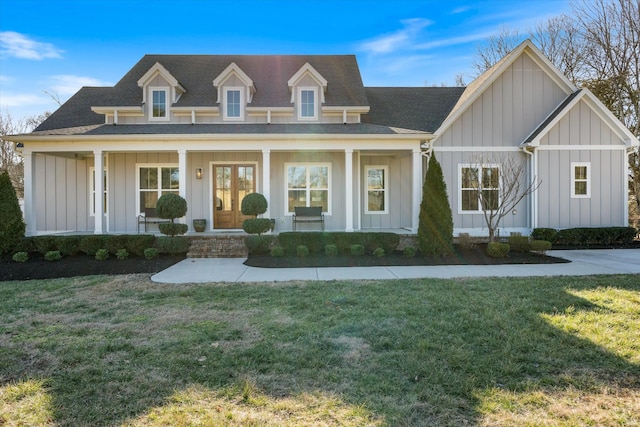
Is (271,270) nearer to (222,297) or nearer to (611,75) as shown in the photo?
(222,297)

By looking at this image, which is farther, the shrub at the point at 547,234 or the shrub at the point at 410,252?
the shrub at the point at 547,234

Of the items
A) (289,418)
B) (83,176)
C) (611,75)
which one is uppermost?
(611,75)

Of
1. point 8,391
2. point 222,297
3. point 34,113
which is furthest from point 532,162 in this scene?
point 34,113

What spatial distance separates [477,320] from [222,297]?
389 centimetres

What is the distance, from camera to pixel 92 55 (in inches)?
625

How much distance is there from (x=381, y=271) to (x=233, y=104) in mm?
8418

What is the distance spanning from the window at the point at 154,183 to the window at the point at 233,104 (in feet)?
8.77

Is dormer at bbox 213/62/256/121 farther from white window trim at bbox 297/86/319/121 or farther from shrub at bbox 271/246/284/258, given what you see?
shrub at bbox 271/246/284/258

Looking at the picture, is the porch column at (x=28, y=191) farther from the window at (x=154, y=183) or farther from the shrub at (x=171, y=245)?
the shrub at (x=171, y=245)

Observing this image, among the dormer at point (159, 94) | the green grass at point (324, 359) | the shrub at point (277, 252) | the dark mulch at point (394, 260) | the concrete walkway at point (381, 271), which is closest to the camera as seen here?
the green grass at point (324, 359)

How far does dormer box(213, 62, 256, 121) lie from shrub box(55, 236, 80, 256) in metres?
6.14

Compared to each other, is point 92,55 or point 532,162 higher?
point 92,55

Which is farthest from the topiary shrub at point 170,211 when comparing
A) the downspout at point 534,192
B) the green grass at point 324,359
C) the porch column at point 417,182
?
the downspout at point 534,192

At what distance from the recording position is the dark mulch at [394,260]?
9.12 meters
